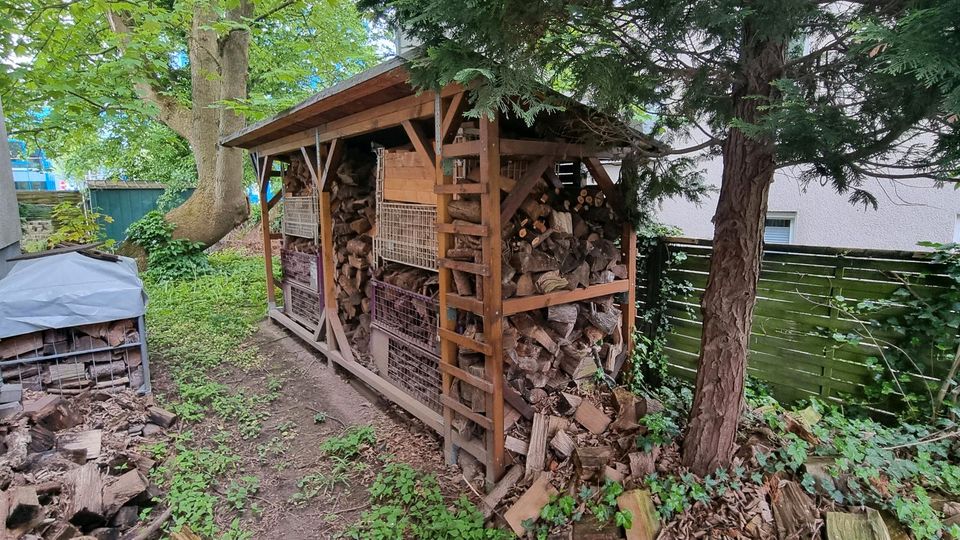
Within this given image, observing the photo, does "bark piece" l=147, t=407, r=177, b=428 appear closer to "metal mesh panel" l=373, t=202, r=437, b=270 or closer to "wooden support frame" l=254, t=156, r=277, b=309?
"metal mesh panel" l=373, t=202, r=437, b=270

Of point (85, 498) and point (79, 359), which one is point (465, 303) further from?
point (79, 359)

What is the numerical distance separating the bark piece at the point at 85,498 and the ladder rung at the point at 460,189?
8.59ft

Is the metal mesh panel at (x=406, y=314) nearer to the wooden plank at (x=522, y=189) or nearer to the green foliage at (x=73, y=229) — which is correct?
the wooden plank at (x=522, y=189)

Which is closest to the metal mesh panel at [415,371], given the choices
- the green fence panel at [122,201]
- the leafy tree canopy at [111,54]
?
the leafy tree canopy at [111,54]

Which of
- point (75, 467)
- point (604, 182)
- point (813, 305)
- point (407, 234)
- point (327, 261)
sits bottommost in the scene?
point (75, 467)

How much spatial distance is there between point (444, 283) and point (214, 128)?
7707 mm

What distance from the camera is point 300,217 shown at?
5633 mm

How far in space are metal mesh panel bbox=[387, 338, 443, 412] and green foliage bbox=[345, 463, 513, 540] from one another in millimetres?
623

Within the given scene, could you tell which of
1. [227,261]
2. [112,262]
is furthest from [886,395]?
[227,261]

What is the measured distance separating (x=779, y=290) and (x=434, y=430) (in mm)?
2958

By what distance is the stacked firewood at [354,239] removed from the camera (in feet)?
15.2

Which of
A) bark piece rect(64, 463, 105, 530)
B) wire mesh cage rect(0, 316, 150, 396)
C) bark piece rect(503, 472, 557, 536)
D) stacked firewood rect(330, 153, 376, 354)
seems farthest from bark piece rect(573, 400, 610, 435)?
wire mesh cage rect(0, 316, 150, 396)

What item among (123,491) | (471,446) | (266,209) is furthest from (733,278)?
(266,209)

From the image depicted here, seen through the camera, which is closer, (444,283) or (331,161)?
(444,283)
